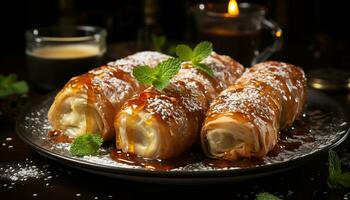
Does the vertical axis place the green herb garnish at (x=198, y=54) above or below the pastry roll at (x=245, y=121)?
above

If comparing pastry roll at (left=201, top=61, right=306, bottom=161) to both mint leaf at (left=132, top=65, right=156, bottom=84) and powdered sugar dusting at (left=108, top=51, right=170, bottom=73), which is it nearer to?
mint leaf at (left=132, top=65, right=156, bottom=84)

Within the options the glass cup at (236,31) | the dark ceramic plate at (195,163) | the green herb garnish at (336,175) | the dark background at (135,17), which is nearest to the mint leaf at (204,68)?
the dark ceramic plate at (195,163)

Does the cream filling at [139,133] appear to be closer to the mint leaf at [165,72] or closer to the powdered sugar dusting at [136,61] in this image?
the mint leaf at [165,72]

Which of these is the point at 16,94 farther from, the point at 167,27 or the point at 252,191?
the point at 167,27

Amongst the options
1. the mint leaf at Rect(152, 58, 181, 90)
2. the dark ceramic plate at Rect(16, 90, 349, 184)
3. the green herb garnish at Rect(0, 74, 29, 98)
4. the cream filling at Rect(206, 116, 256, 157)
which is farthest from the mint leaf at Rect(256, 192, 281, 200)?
the green herb garnish at Rect(0, 74, 29, 98)

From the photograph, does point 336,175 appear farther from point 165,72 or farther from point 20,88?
point 20,88

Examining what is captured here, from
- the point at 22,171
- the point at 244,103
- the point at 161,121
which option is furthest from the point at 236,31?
the point at 22,171

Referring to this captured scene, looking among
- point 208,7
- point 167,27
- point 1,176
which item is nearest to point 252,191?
point 1,176
